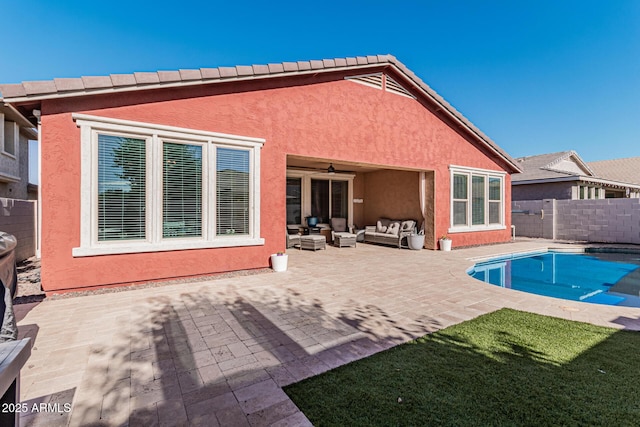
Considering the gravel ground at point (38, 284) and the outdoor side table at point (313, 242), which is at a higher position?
the outdoor side table at point (313, 242)

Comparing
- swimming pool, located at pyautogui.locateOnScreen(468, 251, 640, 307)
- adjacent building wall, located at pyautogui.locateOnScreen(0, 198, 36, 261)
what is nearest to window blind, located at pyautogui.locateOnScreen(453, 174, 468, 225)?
swimming pool, located at pyautogui.locateOnScreen(468, 251, 640, 307)

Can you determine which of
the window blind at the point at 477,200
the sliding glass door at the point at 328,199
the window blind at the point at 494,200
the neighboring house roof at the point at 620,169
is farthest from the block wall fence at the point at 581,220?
the neighboring house roof at the point at 620,169

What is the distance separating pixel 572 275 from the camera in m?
8.89

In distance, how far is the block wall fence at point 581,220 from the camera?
13.0 metres

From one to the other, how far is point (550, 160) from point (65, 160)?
27231 mm

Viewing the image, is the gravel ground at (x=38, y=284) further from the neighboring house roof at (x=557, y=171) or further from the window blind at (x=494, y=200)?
the neighboring house roof at (x=557, y=171)

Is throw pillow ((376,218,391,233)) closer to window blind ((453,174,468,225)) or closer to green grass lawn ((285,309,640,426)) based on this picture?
window blind ((453,174,468,225))

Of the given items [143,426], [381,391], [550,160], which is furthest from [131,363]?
[550,160]

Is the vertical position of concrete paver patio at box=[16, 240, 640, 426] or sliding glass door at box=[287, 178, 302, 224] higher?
sliding glass door at box=[287, 178, 302, 224]

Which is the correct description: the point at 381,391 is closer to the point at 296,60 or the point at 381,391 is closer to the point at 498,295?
the point at 498,295

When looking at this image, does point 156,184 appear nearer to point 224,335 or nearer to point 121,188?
point 121,188

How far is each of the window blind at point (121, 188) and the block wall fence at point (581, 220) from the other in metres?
18.1

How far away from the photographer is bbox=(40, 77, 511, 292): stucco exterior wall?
540cm

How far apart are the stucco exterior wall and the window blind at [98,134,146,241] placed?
0.40 meters
